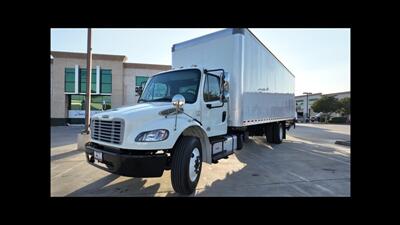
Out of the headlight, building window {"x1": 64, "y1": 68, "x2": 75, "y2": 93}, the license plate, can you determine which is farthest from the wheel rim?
building window {"x1": 64, "y1": 68, "x2": 75, "y2": 93}

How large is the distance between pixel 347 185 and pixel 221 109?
11.2 ft

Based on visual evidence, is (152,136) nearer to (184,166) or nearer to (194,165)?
(184,166)

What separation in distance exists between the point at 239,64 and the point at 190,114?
2321mm

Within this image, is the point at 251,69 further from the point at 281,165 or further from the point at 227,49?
the point at 281,165

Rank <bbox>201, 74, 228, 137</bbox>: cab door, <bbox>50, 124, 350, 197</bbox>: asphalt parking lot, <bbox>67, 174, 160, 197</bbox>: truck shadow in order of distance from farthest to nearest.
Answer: <bbox>201, 74, 228, 137</bbox>: cab door
<bbox>50, 124, 350, 197</bbox>: asphalt parking lot
<bbox>67, 174, 160, 197</bbox>: truck shadow

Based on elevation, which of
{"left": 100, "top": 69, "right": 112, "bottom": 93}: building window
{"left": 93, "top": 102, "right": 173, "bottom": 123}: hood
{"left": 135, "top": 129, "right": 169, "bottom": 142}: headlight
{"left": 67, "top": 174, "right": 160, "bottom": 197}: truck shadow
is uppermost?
{"left": 100, "top": 69, "right": 112, "bottom": 93}: building window

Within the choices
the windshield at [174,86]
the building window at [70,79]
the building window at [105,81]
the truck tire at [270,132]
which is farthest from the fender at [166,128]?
the building window at [70,79]

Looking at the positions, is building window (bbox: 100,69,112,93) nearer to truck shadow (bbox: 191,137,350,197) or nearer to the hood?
truck shadow (bbox: 191,137,350,197)

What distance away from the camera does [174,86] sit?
17.1 ft

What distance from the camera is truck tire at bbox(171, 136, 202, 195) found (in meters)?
4.02

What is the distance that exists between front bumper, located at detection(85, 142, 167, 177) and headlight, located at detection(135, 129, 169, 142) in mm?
269

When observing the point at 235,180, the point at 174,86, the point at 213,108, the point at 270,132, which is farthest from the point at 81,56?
the point at 235,180

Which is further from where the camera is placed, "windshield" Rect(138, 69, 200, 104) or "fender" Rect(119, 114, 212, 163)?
"windshield" Rect(138, 69, 200, 104)
